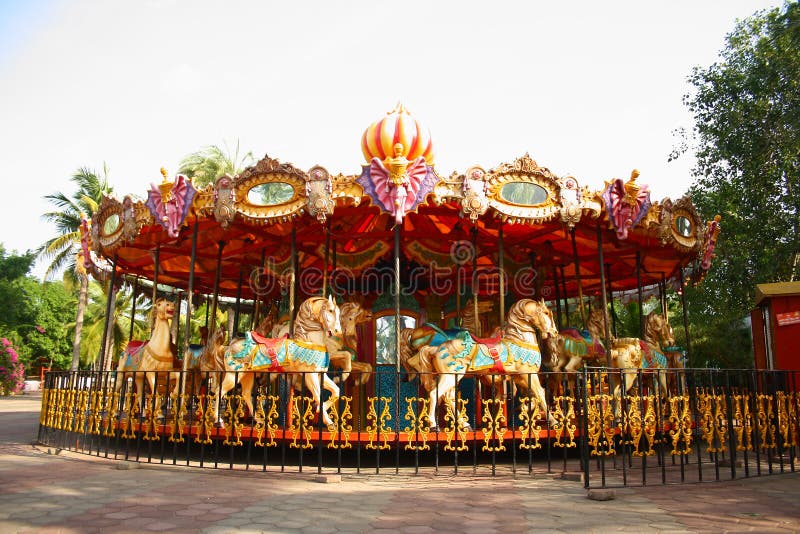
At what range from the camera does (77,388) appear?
30.5 feet

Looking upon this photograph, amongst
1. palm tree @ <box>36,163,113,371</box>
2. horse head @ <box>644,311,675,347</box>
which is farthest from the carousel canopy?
palm tree @ <box>36,163,113,371</box>

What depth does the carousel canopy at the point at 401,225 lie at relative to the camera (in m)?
8.54

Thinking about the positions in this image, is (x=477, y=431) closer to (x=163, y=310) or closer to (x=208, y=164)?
(x=163, y=310)

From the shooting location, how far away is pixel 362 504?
5.29m

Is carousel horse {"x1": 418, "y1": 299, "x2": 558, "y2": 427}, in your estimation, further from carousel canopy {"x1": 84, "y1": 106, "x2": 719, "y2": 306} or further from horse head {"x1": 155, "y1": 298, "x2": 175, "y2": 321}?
horse head {"x1": 155, "y1": 298, "x2": 175, "y2": 321}

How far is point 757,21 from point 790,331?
1341 cm

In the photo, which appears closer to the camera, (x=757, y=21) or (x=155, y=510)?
(x=155, y=510)

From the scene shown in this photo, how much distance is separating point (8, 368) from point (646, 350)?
35.7 m

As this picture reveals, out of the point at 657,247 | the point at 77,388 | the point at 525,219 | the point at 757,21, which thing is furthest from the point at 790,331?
the point at 757,21

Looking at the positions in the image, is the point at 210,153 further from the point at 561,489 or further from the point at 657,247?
the point at 561,489

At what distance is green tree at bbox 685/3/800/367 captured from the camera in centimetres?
1669

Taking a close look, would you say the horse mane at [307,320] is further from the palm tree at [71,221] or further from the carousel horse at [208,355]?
the palm tree at [71,221]

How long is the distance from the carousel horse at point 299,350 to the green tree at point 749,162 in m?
13.8

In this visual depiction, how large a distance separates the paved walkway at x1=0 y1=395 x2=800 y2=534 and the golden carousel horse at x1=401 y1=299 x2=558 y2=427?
184 cm
